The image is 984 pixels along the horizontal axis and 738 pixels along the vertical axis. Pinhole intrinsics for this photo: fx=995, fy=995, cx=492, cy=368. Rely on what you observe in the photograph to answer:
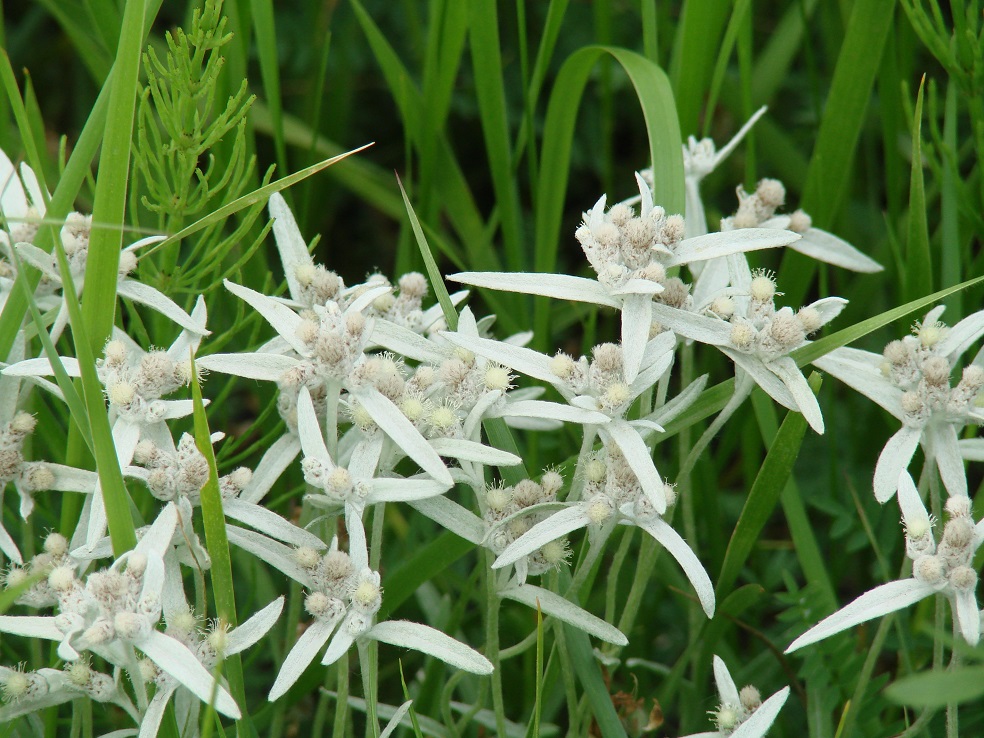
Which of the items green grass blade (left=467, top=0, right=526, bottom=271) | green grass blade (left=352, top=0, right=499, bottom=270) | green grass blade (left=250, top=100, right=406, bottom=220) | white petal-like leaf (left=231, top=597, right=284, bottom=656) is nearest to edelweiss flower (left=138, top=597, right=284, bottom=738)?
white petal-like leaf (left=231, top=597, right=284, bottom=656)

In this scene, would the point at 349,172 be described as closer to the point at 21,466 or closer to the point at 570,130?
the point at 570,130

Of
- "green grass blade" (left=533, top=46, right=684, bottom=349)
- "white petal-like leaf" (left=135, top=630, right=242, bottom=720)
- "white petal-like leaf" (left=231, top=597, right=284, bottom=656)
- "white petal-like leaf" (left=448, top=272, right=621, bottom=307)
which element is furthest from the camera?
"green grass blade" (left=533, top=46, right=684, bottom=349)

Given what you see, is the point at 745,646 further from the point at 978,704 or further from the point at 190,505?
the point at 190,505

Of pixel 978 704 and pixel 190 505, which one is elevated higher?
pixel 190 505

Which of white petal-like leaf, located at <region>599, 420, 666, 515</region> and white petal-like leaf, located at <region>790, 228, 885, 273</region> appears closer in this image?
white petal-like leaf, located at <region>599, 420, 666, 515</region>

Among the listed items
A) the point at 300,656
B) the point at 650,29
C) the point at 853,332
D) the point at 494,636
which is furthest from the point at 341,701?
the point at 650,29

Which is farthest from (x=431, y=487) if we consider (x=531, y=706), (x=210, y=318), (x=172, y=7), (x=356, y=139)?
(x=172, y=7)

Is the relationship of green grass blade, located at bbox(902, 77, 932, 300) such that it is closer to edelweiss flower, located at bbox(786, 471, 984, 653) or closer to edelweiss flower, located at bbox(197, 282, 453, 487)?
edelweiss flower, located at bbox(786, 471, 984, 653)

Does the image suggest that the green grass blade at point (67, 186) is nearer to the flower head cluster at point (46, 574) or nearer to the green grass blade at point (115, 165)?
the green grass blade at point (115, 165)
